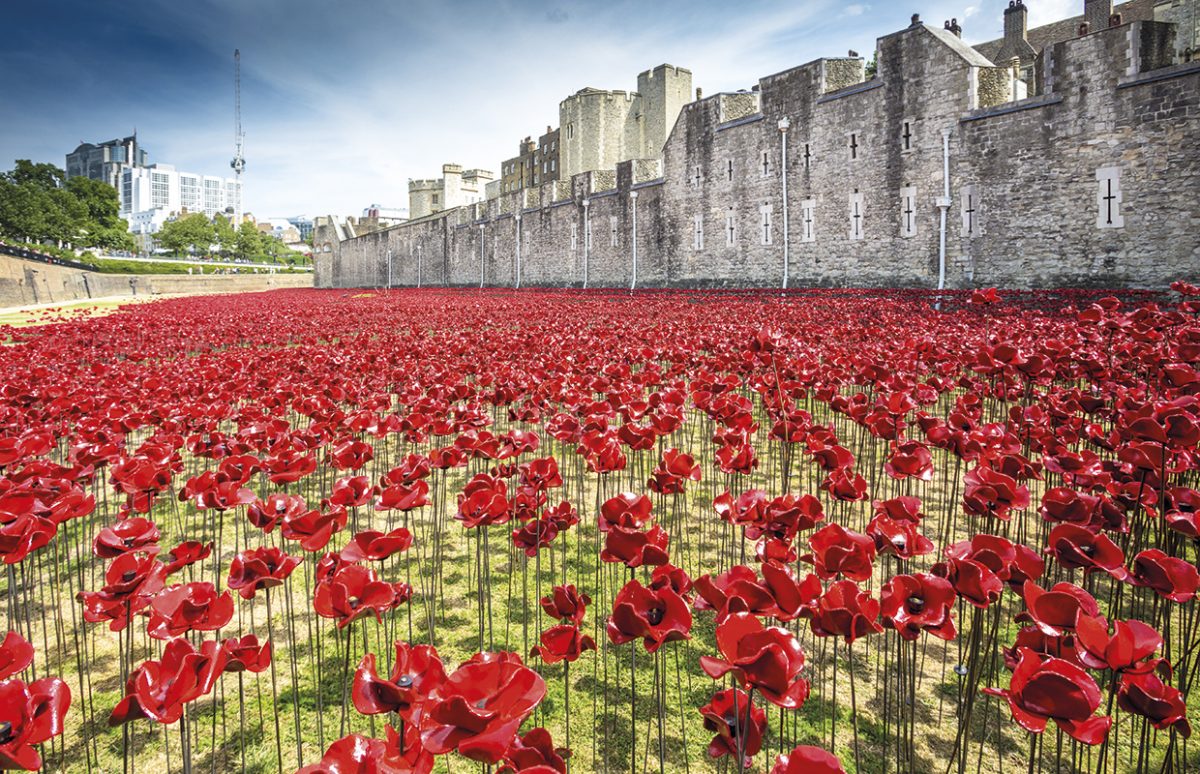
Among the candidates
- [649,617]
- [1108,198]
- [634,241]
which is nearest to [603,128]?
[634,241]

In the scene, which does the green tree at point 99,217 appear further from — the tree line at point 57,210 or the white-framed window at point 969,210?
the white-framed window at point 969,210

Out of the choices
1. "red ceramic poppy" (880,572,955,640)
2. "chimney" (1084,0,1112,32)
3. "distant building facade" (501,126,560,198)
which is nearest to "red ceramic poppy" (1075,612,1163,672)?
"red ceramic poppy" (880,572,955,640)

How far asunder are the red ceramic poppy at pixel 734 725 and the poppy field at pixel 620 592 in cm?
1

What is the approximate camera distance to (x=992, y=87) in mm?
21547

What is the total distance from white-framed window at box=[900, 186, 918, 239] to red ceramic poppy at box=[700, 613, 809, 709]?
24709mm

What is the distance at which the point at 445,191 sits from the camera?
270 ft

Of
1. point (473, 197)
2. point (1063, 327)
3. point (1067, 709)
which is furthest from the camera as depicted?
point (473, 197)

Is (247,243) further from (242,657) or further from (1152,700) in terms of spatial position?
(1152,700)

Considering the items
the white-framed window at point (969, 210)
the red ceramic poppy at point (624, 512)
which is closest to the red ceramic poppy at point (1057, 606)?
the red ceramic poppy at point (624, 512)

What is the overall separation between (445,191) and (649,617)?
285ft

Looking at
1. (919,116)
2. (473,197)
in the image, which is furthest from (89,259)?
(919,116)

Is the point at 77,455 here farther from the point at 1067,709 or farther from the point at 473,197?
the point at 473,197

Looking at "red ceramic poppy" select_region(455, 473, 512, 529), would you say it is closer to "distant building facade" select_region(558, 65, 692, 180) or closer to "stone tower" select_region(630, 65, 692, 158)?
"stone tower" select_region(630, 65, 692, 158)

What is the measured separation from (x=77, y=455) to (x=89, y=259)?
9043 centimetres
